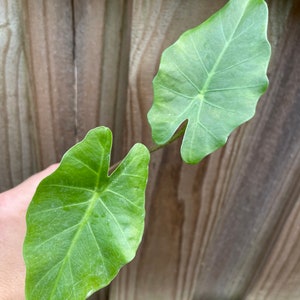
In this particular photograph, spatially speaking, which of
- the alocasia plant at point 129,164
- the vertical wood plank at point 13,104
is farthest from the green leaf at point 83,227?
the vertical wood plank at point 13,104

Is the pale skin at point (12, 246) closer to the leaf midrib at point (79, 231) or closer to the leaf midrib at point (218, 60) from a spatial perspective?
the leaf midrib at point (79, 231)

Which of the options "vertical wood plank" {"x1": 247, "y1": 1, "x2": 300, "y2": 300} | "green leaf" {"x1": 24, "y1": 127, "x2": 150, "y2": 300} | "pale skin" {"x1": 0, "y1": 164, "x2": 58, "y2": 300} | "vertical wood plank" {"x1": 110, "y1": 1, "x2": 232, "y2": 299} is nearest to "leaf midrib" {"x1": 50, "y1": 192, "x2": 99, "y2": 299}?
"green leaf" {"x1": 24, "y1": 127, "x2": 150, "y2": 300}

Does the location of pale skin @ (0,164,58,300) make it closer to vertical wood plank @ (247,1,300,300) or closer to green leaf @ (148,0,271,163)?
green leaf @ (148,0,271,163)

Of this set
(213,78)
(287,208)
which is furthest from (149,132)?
(287,208)

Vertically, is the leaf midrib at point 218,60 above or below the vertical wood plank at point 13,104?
above

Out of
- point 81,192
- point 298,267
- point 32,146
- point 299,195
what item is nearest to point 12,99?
Answer: point 32,146

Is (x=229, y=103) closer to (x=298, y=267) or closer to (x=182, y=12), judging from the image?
(x=182, y=12)
